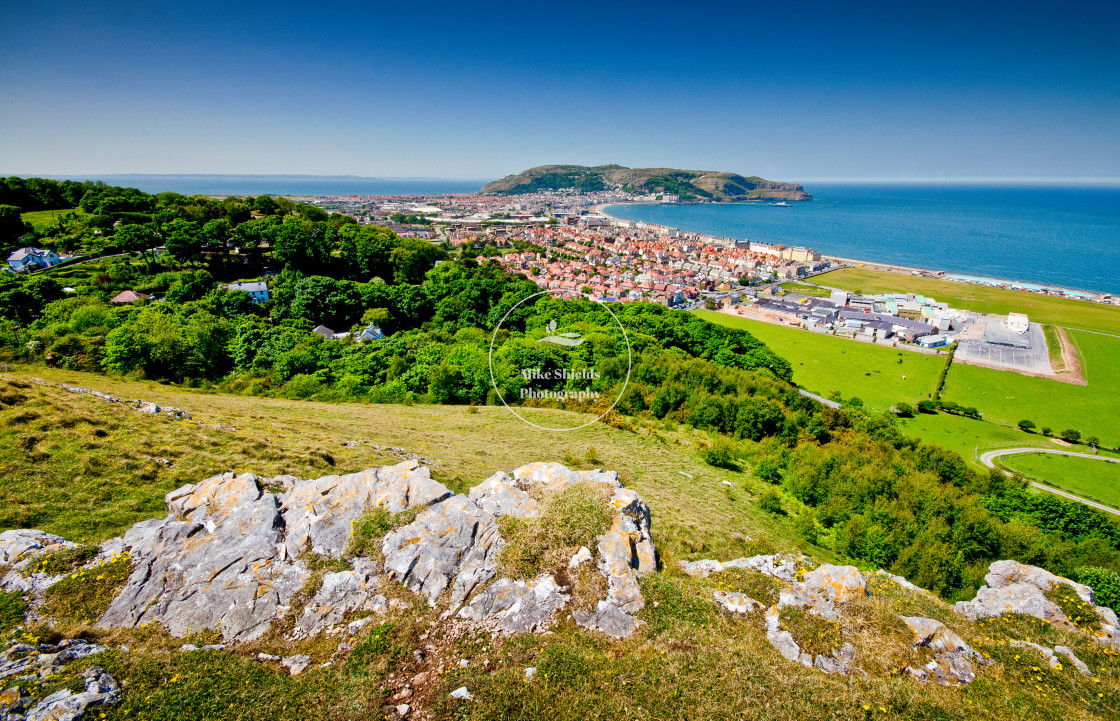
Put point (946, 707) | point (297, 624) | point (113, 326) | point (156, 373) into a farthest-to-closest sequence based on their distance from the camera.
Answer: point (113, 326) → point (156, 373) → point (297, 624) → point (946, 707)

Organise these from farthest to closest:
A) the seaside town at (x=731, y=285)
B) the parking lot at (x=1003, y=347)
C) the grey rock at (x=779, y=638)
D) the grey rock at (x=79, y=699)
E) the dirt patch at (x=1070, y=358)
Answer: the seaside town at (x=731, y=285), the parking lot at (x=1003, y=347), the dirt patch at (x=1070, y=358), the grey rock at (x=779, y=638), the grey rock at (x=79, y=699)

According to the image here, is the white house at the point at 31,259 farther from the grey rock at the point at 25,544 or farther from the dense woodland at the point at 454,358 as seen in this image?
the grey rock at the point at 25,544

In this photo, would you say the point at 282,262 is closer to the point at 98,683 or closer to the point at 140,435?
the point at 140,435

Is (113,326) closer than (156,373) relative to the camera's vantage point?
No

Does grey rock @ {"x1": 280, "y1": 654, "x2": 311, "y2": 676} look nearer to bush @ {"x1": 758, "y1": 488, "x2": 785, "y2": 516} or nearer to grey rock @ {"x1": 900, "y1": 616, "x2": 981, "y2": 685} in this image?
grey rock @ {"x1": 900, "y1": 616, "x2": 981, "y2": 685}

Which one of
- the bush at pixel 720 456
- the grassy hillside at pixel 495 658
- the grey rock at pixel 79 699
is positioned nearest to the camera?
the grey rock at pixel 79 699

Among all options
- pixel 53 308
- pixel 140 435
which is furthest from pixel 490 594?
pixel 53 308

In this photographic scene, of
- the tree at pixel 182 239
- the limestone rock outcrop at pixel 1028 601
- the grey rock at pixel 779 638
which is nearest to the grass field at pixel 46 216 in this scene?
the tree at pixel 182 239
